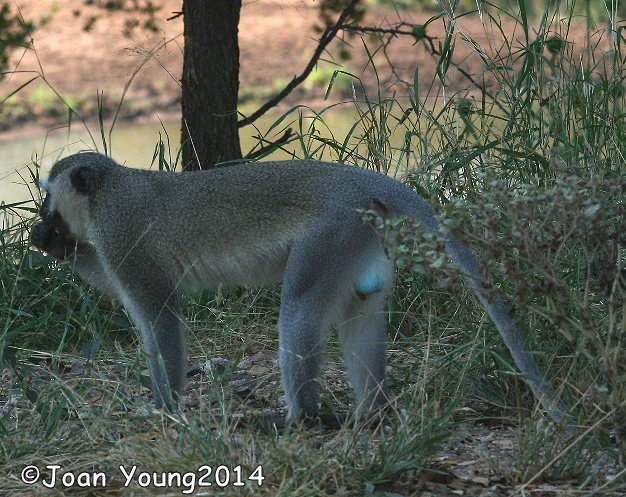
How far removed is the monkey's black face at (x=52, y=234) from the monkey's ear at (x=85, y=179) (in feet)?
0.58

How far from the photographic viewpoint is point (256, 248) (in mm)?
3969

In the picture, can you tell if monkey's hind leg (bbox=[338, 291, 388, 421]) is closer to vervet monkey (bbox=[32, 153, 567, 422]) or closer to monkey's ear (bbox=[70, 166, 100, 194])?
vervet monkey (bbox=[32, 153, 567, 422])

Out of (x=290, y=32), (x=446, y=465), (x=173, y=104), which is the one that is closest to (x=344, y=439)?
(x=446, y=465)

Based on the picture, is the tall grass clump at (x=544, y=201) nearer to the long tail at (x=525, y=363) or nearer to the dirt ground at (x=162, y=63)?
the long tail at (x=525, y=363)

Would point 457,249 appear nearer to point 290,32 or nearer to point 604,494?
point 604,494

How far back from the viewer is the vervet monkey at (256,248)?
3721mm

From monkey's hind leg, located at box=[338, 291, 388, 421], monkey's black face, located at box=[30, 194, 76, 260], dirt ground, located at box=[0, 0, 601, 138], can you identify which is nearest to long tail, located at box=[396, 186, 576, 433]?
monkey's hind leg, located at box=[338, 291, 388, 421]

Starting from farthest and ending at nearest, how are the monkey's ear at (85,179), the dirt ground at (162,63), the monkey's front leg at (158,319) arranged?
the dirt ground at (162,63) < the monkey's ear at (85,179) < the monkey's front leg at (158,319)

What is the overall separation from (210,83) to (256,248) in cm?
212

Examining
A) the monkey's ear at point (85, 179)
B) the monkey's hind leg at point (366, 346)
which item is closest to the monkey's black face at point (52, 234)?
the monkey's ear at point (85, 179)

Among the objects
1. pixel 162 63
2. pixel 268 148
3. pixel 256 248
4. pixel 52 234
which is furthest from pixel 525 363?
pixel 162 63

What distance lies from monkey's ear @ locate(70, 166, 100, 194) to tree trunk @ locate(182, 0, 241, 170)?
4.83ft

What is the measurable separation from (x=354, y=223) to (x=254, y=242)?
45cm

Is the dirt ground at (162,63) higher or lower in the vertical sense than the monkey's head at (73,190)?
higher
